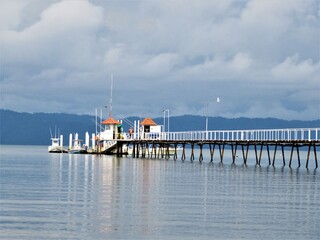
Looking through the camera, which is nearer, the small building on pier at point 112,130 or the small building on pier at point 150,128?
the small building on pier at point 150,128

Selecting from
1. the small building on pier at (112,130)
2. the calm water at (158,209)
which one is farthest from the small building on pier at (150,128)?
the calm water at (158,209)

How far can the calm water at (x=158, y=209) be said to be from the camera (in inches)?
1319

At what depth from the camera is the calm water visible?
3350cm

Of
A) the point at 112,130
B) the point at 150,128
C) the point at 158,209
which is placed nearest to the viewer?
the point at 158,209

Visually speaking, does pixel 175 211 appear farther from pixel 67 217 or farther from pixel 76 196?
pixel 76 196

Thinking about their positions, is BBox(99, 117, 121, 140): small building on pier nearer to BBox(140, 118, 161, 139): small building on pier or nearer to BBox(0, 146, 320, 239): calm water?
BBox(140, 118, 161, 139): small building on pier

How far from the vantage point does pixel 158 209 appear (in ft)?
135

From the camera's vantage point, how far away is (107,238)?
31.7 meters

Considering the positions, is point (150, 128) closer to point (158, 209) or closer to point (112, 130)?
point (112, 130)

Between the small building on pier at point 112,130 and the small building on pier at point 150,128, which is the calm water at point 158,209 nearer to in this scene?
the small building on pier at point 150,128

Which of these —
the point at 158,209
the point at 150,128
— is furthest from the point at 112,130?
the point at 158,209

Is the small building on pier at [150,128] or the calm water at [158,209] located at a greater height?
the small building on pier at [150,128]

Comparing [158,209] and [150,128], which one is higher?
[150,128]

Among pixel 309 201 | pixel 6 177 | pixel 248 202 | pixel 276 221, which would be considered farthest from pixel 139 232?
pixel 6 177
